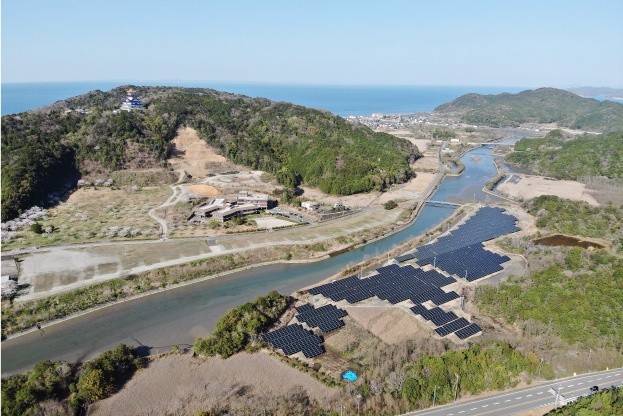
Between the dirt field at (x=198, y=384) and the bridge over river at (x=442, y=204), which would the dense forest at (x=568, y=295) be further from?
the bridge over river at (x=442, y=204)

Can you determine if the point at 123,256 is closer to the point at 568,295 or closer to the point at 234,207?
the point at 234,207

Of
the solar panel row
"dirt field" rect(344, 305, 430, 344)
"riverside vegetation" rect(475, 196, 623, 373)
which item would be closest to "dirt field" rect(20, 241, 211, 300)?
"dirt field" rect(344, 305, 430, 344)

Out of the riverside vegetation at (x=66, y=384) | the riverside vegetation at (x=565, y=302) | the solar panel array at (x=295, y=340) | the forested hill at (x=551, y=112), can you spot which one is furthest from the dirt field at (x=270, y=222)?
the forested hill at (x=551, y=112)

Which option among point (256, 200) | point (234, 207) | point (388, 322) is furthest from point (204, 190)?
point (388, 322)

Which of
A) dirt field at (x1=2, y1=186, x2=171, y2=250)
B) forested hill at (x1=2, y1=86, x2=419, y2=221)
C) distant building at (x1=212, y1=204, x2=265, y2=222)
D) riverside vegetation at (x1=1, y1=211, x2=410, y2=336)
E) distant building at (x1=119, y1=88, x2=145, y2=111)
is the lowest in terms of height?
riverside vegetation at (x1=1, y1=211, x2=410, y2=336)

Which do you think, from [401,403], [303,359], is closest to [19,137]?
[303,359]

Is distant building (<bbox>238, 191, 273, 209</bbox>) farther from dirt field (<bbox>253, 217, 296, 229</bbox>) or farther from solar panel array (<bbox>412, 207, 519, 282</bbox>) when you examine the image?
solar panel array (<bbox>412, 207, 519, 282</bbox>)

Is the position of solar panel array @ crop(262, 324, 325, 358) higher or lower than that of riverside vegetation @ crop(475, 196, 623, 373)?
lower
